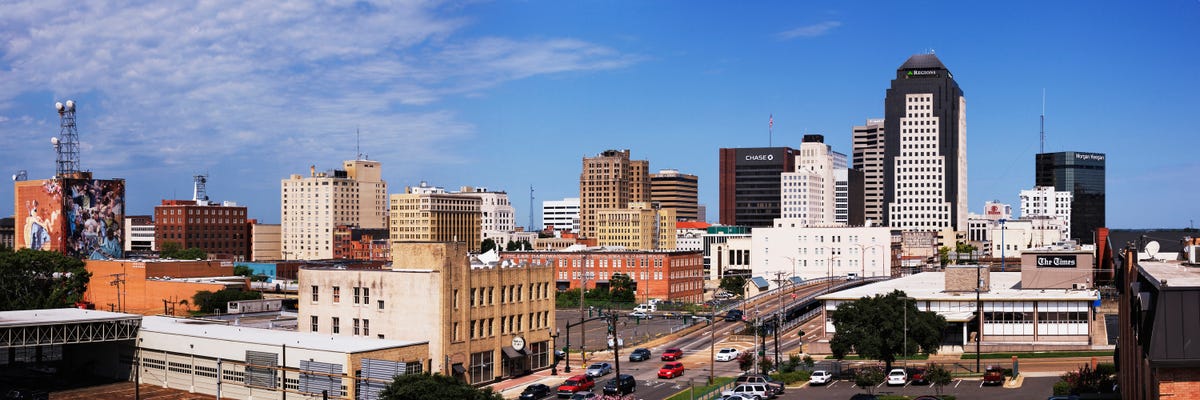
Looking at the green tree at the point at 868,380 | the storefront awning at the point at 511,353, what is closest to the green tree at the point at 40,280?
the storefront awning at the point at 511,353

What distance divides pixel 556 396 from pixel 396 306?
46.7 feet

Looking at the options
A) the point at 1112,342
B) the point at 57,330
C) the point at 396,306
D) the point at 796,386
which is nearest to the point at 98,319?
the point at 57,330

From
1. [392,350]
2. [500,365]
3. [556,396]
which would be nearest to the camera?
[392,350]

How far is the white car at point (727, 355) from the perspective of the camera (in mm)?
103438

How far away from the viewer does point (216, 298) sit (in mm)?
146125

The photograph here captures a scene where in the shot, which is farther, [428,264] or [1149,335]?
[428,264]

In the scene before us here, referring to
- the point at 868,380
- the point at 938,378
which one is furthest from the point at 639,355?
the point at 938,378

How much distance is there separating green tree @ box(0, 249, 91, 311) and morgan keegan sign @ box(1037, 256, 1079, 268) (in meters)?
116

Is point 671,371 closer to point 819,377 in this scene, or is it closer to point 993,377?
point 819,377

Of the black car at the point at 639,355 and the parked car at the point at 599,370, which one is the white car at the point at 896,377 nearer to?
the parked car at the point at 599,370

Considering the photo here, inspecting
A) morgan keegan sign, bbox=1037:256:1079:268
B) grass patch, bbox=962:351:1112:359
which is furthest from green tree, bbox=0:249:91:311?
morgan keegan sign, bbox=1037:256:1079:268

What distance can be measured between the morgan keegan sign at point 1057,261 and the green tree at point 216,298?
94.8 meters

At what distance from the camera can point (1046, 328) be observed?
336 feet

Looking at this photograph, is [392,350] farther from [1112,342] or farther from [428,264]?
[1112,342]
